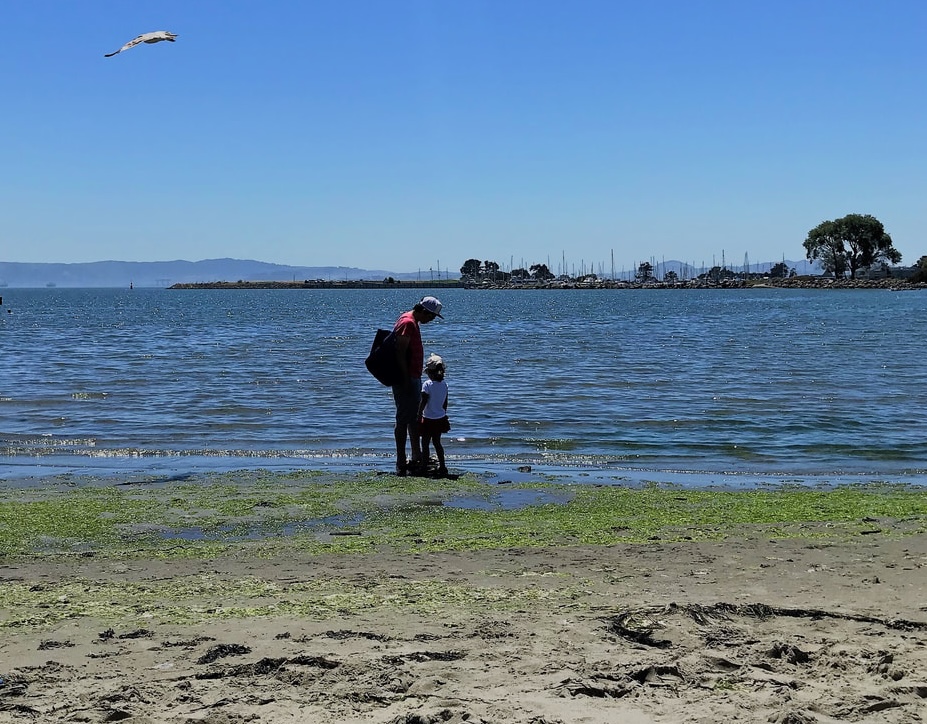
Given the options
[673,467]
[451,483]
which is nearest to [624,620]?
[451,483]

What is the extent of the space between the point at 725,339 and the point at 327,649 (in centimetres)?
4251

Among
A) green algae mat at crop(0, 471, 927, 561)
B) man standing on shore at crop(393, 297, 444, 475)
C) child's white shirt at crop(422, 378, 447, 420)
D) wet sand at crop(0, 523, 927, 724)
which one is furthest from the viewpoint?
child's white shirt at crop(422, 378, 447, 420)

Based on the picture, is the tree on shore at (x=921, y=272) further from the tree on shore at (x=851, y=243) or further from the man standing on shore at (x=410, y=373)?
the man standing on shore at (x=410, y=373)

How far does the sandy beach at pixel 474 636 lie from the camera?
4562mm

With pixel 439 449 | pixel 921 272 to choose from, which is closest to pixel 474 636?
pixel 439 449

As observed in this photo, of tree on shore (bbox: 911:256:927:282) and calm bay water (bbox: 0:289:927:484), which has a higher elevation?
tree on shore (bbox: 911:256:927:282)

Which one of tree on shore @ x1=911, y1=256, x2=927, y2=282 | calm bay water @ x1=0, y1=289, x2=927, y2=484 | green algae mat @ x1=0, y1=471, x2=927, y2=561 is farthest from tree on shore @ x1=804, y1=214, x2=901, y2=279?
green algae mat @ x1=0, y1=471, x2=927, y2=561

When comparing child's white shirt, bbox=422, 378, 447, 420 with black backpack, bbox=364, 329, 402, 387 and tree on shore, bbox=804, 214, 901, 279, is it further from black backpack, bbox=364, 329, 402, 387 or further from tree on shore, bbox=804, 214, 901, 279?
tree on shore, bbox=804, 214, 901, 279

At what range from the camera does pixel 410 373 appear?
11492mm

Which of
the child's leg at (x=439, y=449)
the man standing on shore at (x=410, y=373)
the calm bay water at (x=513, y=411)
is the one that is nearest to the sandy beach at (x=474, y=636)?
the man standing on shore at (x=410, y=373)

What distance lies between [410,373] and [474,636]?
20.2 feet

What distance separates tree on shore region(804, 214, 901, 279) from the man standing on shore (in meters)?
Answer: 171

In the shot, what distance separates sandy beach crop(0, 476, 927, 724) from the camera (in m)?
4.56

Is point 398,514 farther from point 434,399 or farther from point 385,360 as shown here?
point 434,399
